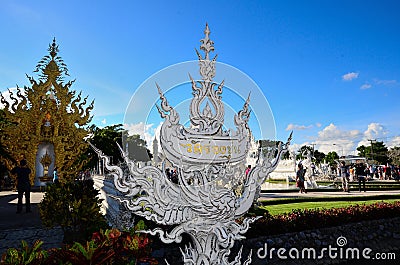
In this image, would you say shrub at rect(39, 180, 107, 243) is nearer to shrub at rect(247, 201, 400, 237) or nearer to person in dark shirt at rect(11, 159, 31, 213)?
shrub at rect(247, 201, 400, 237)

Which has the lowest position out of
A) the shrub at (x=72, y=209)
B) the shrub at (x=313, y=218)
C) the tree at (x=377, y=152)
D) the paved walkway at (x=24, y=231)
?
the paved walkway at (x=24, y=231)

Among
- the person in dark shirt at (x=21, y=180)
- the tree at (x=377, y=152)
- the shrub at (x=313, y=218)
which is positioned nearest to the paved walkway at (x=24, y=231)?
the person in dark shirt at (x=21, y=180)

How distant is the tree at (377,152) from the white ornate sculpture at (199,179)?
207ft

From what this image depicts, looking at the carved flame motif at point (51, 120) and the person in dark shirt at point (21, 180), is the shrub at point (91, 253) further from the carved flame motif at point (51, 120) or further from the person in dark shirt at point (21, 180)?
the person in dark shirt at point (21, 180)

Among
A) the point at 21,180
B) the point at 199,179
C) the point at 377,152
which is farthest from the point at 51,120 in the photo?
the point at 377,152

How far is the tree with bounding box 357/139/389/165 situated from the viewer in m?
61.2

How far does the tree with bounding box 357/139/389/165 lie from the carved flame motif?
2423 inches

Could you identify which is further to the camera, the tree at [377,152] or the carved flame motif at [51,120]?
the tree at [377,152]

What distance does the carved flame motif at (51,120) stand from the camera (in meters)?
7.84

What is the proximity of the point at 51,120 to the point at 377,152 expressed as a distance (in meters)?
75.9

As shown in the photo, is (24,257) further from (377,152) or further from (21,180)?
(377,152)

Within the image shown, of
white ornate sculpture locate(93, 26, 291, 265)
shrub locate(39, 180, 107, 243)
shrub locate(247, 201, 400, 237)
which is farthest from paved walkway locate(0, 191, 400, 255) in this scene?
shrub locate(247, 201, 400, 237)

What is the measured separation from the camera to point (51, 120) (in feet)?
→ 29.3

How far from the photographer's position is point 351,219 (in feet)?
25.1
